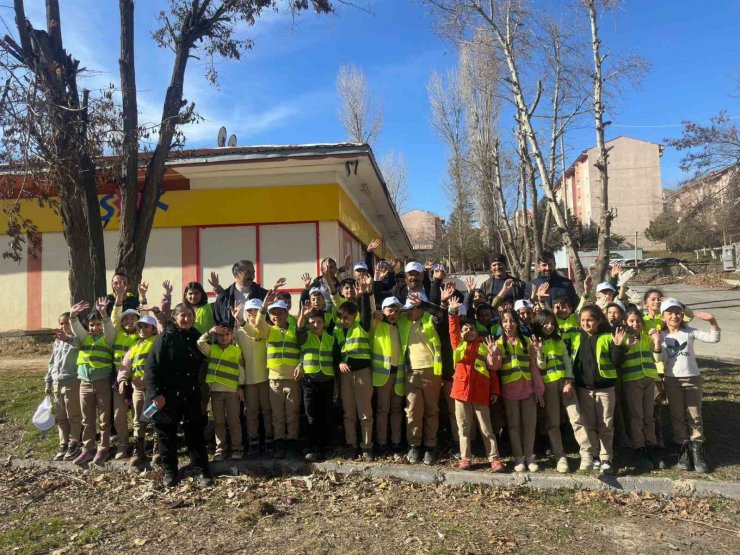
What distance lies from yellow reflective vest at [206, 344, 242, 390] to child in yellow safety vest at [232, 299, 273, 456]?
0.13 metres

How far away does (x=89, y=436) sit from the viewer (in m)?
5.50

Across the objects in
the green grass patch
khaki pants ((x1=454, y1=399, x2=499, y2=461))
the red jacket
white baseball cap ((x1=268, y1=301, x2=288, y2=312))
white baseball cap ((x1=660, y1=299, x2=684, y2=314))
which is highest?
white baseball cap ((x1=268, y1=301, x2=288, y2=312))

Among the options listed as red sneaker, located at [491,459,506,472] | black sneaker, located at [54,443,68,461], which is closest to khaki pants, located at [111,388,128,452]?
black sneaker, located at [54,443,68,461]

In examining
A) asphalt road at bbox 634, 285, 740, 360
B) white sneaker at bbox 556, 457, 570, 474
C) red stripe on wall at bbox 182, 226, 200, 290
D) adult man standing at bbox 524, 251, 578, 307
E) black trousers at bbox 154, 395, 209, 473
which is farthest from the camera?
asphalt road at bbox 634, 285, 740, 360

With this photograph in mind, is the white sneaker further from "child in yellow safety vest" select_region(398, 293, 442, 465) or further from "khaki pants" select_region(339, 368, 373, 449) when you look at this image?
"khaki pants" select_region(339, 368, 373, 449)

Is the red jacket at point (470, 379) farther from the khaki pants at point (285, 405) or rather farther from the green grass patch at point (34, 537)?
the green grass patch at point (34, 537)

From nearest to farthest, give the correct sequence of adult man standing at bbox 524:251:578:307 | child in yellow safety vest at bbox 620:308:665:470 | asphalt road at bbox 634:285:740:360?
child in yellow safety vest at bbox 620:308:665:470
adult man standing at bbox 524:251:578:307
asphalt road at bbox 634:285:740:360

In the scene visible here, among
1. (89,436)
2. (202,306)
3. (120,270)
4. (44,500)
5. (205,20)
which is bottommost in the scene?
(44,500)

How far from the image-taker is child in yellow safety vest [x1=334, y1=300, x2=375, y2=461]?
17.3 ft

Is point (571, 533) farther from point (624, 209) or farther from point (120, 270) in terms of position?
point (624, 209)

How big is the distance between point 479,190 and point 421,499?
880 inches

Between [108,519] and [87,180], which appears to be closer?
[108,519]

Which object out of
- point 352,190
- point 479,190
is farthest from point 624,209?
point 352,190

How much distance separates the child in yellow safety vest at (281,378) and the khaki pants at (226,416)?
0.36 metres
